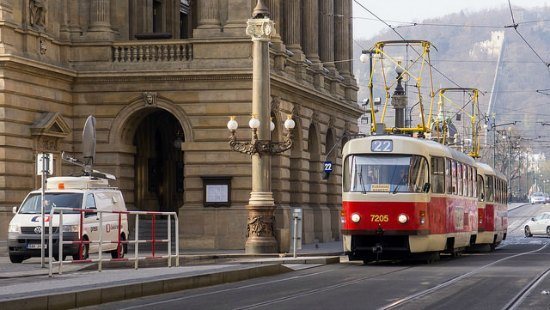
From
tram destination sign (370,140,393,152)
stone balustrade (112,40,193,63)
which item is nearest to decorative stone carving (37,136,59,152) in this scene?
stone balustrade (112,40,193,63)

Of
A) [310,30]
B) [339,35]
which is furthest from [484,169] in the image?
[339,35]

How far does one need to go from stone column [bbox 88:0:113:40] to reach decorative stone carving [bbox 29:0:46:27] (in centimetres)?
296

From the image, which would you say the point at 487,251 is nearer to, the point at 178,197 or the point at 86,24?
the point at 178,197

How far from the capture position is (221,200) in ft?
160

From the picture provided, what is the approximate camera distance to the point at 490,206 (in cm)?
5272

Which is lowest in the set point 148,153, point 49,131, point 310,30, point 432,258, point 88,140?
point 432,258

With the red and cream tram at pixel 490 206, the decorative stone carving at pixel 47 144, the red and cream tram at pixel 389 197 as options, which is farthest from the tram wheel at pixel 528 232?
the red and cream tram at pixel 389 197

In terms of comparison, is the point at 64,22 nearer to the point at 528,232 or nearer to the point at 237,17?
the point at 237,17

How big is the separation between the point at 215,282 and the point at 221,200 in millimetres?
20566

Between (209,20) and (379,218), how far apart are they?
15306 mm

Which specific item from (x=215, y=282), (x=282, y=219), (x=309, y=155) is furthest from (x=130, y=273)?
(x=309, y=155)

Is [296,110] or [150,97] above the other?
[296,110]

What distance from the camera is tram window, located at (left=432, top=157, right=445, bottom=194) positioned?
1508 inches

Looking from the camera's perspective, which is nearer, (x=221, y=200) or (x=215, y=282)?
(x=215, y=282)
